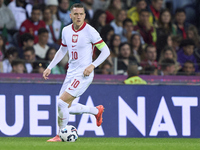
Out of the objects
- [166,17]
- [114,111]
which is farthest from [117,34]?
[114,111]

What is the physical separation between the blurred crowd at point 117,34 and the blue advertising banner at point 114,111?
0.52 metres

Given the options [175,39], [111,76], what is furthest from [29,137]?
[175,39]

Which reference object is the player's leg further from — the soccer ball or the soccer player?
the soccer ball

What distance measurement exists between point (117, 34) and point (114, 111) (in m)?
3.26

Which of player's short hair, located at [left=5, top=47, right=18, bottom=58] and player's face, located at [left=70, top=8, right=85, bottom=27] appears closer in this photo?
player's face, located at [left=70, top=8, right=85, bottom=27]

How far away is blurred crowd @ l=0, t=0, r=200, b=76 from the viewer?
1036 cm

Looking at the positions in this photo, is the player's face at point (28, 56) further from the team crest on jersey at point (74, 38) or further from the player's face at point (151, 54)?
the team crest on jersey at point (74, 38)

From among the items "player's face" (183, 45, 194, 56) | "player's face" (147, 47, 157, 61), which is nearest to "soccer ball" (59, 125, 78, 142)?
"player's face" (147, 47, 157, 61)

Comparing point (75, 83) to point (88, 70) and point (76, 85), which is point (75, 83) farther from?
point (88, 70)

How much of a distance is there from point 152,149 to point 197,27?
8.27 meters

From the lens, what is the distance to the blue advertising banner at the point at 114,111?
9.46m

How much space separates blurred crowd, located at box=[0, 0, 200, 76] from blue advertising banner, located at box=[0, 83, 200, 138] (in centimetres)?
52

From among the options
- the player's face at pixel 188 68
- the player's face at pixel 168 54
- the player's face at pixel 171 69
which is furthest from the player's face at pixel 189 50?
the player's face at pixel 171 69

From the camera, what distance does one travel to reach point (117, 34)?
12.4 m
